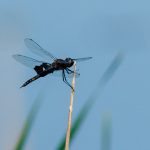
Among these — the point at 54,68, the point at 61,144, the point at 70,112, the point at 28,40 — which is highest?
the point at 28,40

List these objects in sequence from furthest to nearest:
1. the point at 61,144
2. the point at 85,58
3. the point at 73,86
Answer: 1. the point at 85,58
2. the point at 73,86
3. the point at 61,144

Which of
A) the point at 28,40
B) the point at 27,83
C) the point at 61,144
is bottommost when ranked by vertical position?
the point at 61,144

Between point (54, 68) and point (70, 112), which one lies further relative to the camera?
point (54, 68)

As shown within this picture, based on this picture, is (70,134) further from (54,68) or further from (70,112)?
(54,68)

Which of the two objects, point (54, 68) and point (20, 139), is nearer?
point (20, 139)

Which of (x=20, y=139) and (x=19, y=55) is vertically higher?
(x=19, y=55)

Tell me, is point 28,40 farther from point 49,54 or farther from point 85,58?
point 85,58

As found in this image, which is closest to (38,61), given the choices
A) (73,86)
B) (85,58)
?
(85,58)

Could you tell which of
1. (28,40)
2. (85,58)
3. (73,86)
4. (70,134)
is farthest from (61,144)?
(28,40)

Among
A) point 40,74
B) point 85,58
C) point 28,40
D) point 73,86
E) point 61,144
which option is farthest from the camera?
point 28,40
